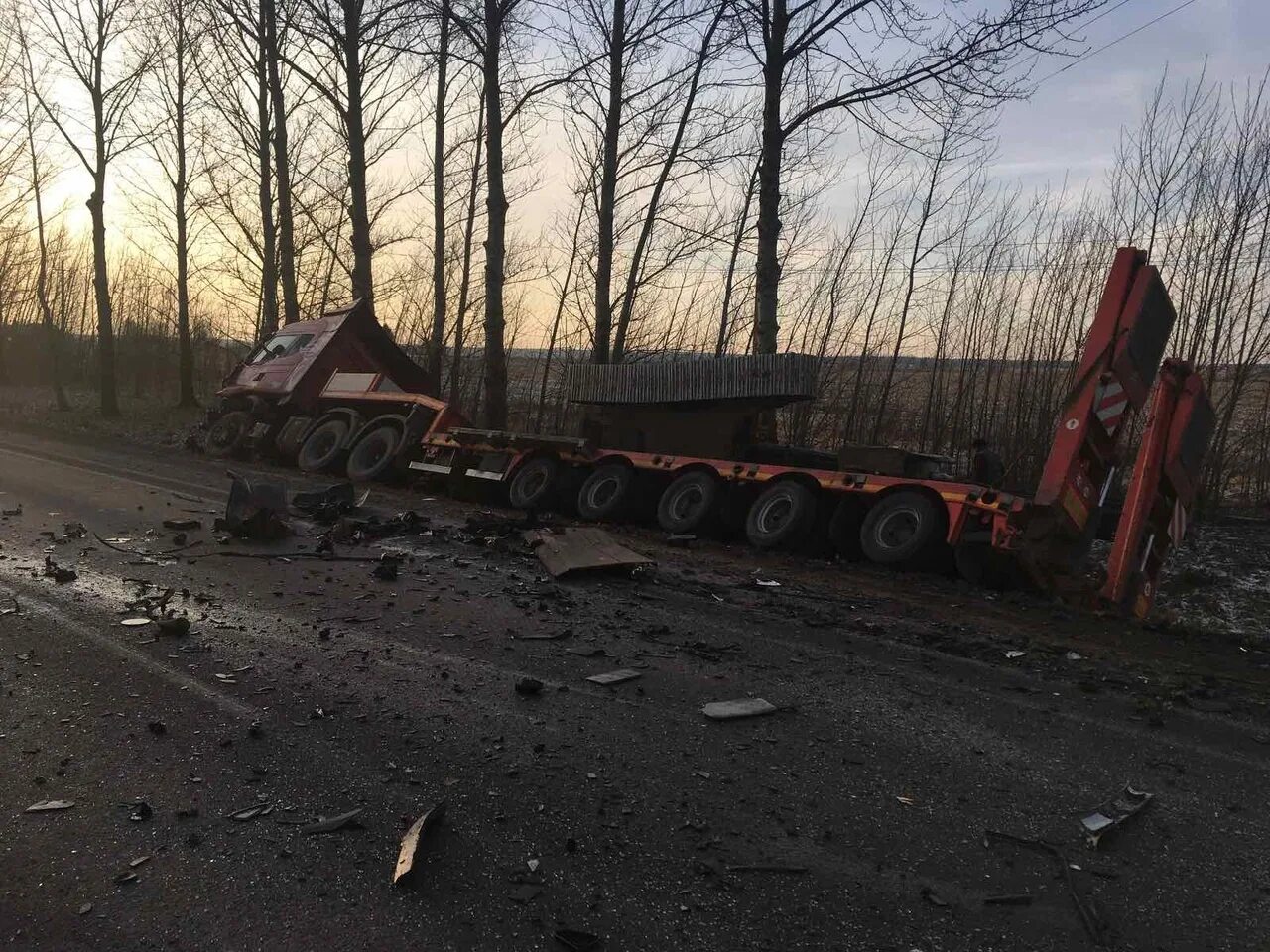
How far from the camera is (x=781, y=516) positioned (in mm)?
8414

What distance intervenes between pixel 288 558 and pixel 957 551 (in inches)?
217

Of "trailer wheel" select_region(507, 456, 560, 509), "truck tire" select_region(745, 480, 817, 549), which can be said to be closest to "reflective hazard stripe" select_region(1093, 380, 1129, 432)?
"truck tire" select_region(745, 480, 817, 549)

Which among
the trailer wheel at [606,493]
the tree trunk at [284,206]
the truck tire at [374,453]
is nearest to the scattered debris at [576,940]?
the trailer wheel at [606,493]

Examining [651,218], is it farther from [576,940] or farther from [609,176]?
[576,940]

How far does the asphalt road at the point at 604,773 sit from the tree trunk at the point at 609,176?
35.7 feet

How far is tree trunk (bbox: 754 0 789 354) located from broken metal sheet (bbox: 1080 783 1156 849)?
31.2 feet

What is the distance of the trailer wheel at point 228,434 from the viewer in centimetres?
1497

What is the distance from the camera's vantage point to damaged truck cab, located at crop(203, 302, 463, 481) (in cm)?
1275

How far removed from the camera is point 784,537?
8.18m

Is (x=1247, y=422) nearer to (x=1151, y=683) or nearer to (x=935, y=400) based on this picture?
(x=935, y=400)

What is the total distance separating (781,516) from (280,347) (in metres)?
11.0

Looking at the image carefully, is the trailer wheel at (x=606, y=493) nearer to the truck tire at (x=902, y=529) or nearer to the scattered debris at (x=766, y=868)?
the truck tire at (x=902, y=529)

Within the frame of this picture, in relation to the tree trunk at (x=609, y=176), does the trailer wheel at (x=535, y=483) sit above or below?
below

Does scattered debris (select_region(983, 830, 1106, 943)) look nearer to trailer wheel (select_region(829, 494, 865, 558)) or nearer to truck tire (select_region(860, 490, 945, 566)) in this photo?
truck tire (select_region(860, 490, 945, 566))
